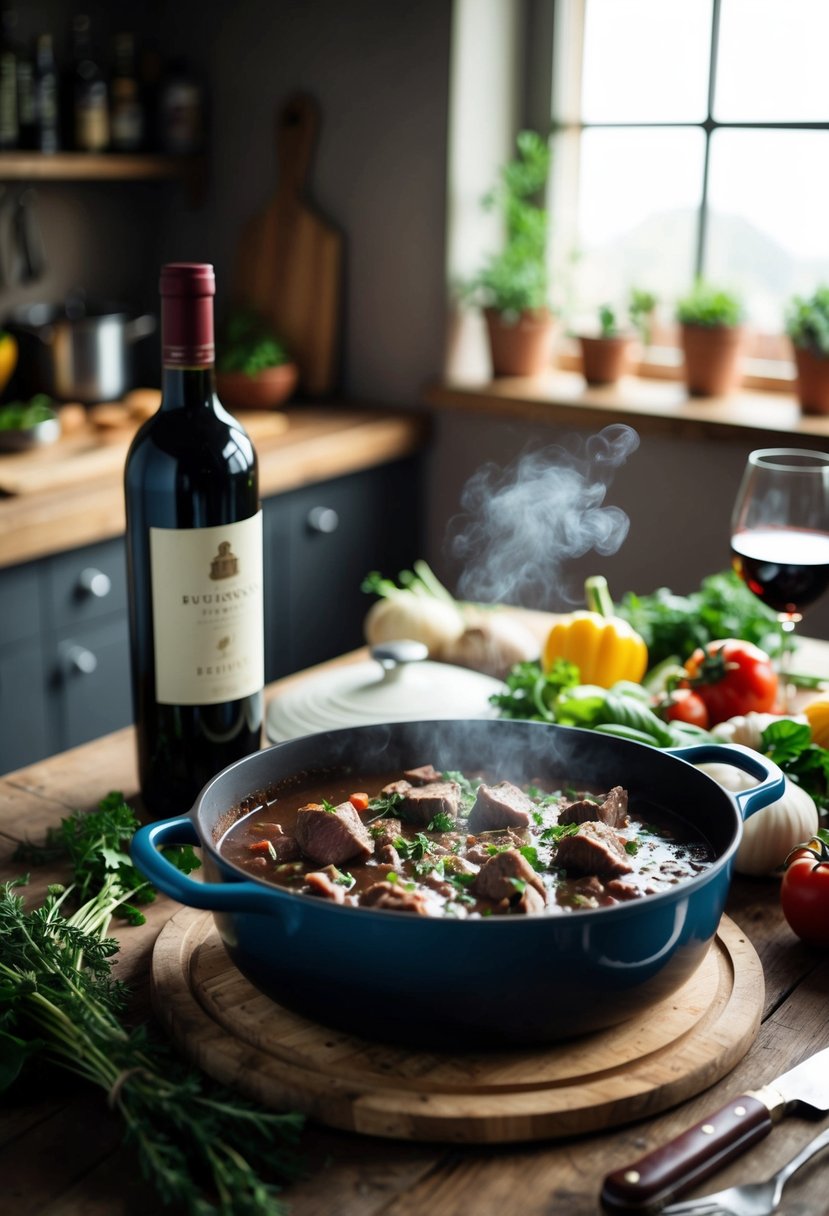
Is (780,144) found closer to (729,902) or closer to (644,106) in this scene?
(644,106)

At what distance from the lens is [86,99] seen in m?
3.25

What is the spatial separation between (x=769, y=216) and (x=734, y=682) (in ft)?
6.28

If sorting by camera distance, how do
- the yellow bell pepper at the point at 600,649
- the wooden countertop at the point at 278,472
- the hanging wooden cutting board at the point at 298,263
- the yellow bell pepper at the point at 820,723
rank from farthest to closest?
the hanging wooden cutting board at the point at 298,263, the wooden countertop at the point at 278,472, the yellow bell pepper at the point at 600,649, the yellow bell pepper at the point at 820,723

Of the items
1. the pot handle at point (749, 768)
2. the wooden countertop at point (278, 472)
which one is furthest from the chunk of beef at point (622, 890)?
the wooden countertop at point (278, 472)

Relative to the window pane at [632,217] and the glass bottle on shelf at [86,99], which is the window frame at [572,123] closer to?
the window pane at [632,217]

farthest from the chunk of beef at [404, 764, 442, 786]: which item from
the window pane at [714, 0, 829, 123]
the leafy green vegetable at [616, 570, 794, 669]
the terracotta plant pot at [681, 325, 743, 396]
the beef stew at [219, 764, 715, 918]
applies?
the window pane at [714, 0, 829, 123]

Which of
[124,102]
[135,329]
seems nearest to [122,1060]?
[135,329]

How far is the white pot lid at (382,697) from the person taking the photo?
149 centimetres

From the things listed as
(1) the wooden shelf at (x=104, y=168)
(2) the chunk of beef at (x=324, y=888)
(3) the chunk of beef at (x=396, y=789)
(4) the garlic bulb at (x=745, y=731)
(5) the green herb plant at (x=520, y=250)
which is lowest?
(4) the garlic bulb at (x=745, y=731)

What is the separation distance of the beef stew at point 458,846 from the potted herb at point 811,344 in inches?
78.0

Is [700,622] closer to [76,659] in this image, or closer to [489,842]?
[489,842]

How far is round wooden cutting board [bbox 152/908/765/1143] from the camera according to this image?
858mm

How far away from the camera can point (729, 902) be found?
3.94 ft

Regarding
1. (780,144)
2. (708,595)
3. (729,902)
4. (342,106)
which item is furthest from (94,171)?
(729,902)
